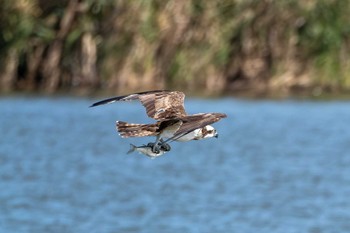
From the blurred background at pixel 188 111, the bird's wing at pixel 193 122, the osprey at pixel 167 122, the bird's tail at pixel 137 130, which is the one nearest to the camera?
the bird's wing at pixel 193 122

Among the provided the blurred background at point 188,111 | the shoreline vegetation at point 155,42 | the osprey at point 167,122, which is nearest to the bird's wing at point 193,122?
the osprey at point 167,122

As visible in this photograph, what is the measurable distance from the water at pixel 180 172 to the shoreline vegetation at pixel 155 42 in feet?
2.74

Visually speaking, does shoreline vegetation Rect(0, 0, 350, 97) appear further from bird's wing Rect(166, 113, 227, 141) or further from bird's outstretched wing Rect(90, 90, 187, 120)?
bird's wing Rect(166, 113, 227, 141)

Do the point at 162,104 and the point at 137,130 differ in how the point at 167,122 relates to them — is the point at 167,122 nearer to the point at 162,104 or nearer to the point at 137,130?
the point at 137,130

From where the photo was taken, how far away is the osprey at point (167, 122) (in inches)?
255

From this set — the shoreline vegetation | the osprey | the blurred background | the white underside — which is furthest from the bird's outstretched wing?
the shoreline vegetation

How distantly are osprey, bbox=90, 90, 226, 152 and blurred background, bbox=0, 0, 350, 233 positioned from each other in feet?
13.6

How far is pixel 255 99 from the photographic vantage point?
22047 millimetres

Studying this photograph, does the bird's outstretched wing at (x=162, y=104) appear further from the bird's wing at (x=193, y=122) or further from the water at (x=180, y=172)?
the water at (x=180, y=172)

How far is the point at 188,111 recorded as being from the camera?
61.4ft

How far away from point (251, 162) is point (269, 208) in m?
3.29

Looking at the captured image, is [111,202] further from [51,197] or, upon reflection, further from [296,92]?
[296,92]

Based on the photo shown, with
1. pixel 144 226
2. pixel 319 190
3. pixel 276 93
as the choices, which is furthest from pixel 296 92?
pixel 144 226

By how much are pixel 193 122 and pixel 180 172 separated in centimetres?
846
